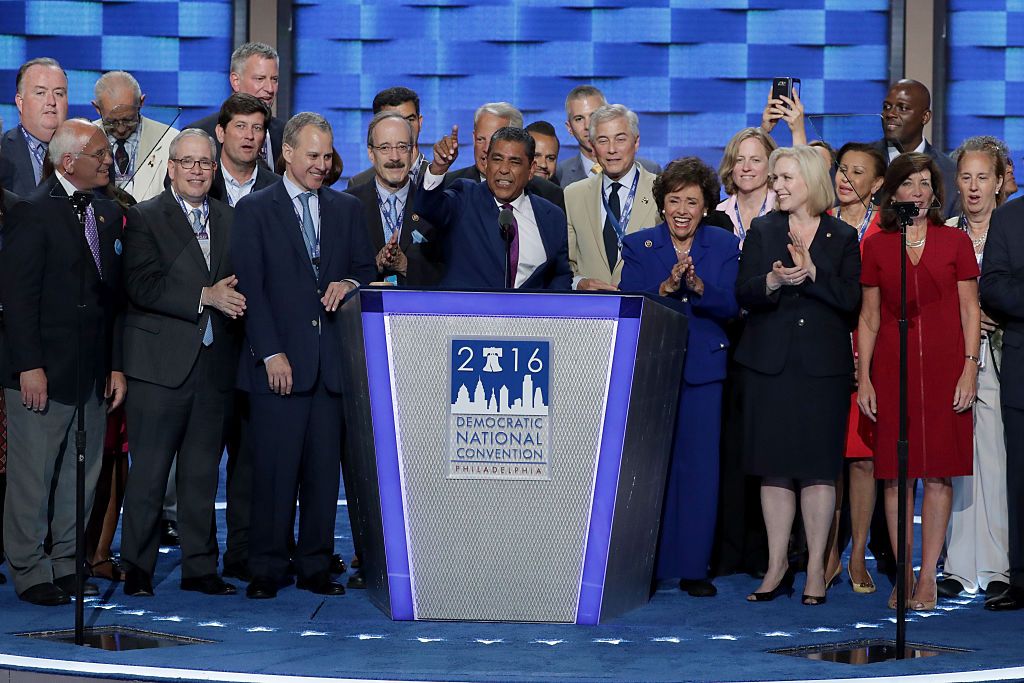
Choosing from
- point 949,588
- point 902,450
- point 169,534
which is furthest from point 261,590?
point 949,588

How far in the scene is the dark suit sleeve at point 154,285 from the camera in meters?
5.53

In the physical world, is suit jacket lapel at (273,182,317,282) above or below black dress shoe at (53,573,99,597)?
above

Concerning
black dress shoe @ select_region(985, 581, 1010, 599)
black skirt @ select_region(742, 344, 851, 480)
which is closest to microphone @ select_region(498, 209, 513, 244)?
black skirt @ select_region(742, 344, 851, 480)

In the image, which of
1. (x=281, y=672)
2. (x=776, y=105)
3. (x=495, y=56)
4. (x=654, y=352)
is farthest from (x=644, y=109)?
(x=281, y=672)

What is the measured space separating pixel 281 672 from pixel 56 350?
1.72 metres

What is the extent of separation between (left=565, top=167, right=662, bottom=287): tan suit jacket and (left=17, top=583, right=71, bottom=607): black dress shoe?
208 centimetres

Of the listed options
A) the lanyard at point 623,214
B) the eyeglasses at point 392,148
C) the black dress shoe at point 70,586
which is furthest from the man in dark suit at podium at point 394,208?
the black dress shoe at point 70,586

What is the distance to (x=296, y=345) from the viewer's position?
5.48m

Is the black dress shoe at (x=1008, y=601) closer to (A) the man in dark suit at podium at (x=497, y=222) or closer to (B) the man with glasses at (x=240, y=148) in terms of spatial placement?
(A) the man in dark suit at podium at (x=497, y=222)

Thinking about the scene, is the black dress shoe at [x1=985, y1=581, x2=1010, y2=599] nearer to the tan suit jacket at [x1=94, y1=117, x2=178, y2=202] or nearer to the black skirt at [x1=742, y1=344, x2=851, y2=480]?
the black skirt at [x1=742, y1=344, x2=851, y2=480]

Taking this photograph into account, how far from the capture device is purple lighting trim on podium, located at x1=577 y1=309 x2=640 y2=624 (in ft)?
15.6

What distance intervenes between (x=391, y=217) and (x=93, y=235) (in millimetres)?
1139

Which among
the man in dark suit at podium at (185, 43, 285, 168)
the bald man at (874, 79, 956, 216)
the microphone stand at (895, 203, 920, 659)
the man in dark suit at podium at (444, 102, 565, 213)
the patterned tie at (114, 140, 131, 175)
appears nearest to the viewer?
the microphone stand at (895, 203, 920, 659)

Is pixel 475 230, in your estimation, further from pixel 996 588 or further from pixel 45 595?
pixel 996 588
